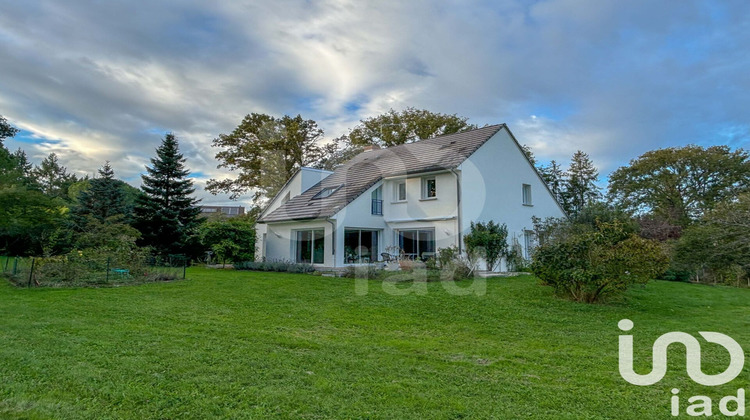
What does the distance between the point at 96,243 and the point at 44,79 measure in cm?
657

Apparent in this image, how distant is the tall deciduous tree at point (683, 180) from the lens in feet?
104

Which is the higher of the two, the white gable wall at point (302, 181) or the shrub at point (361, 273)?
the white gable wall at point (302, 181)

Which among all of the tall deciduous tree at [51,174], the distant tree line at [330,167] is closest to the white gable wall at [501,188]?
the distant tree line at [330,167]

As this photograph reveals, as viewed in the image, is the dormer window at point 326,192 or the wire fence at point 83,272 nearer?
the wire fence at point 83,272

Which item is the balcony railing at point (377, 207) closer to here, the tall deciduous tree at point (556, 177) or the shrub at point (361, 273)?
the shrub at point (361, 273)

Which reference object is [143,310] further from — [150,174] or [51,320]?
[150,174]

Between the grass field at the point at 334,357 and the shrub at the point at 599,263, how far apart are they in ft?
2.02

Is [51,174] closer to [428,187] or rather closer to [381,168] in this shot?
[381,168]

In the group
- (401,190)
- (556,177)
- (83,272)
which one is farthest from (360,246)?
(556,177)

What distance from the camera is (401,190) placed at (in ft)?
68.0

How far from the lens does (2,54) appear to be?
13.7 meters

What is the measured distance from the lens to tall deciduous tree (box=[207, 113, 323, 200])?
36906 millimetres

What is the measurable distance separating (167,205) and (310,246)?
34.5ft

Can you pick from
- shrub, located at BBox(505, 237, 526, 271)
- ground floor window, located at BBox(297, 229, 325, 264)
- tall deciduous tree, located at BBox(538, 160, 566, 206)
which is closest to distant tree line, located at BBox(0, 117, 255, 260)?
ground floor window, located at BBox(297, 229, 325, 264)
